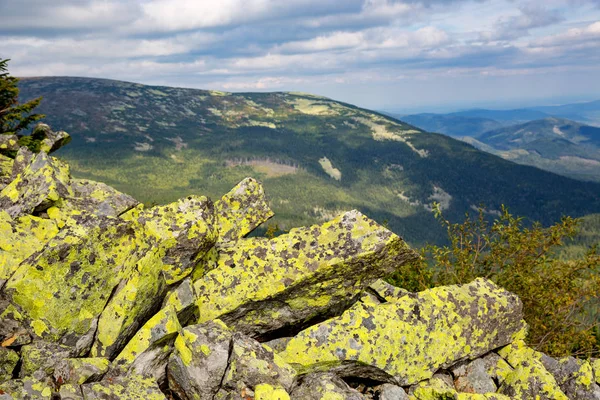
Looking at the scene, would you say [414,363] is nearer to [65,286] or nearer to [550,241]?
[65,286]

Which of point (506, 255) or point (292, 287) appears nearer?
point (292, 287)

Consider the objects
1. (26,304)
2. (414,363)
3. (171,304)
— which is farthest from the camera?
(414,363)

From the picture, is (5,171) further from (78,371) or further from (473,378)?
(473,378)

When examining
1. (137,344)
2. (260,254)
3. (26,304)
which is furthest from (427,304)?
(26,304)

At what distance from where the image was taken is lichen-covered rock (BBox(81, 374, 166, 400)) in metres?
11.9

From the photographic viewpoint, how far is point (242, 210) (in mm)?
23703

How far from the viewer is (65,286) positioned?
14688mm

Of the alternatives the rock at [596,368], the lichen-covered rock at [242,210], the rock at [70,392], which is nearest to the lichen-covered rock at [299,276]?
the lichen-covered rock at [242,210]

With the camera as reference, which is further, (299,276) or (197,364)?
(299,276)

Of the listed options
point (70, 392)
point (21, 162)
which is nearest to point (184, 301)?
point (70, 392)

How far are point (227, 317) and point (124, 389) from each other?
5.65 m

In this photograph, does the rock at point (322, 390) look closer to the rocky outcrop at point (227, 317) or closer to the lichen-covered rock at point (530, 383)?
the rocky outcrop at point (227, 317)

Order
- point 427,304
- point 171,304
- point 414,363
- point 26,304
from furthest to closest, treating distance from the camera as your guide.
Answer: point 427,304 < point 414,363 < point 171,304 < point 26,304

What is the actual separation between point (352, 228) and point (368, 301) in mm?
3740
